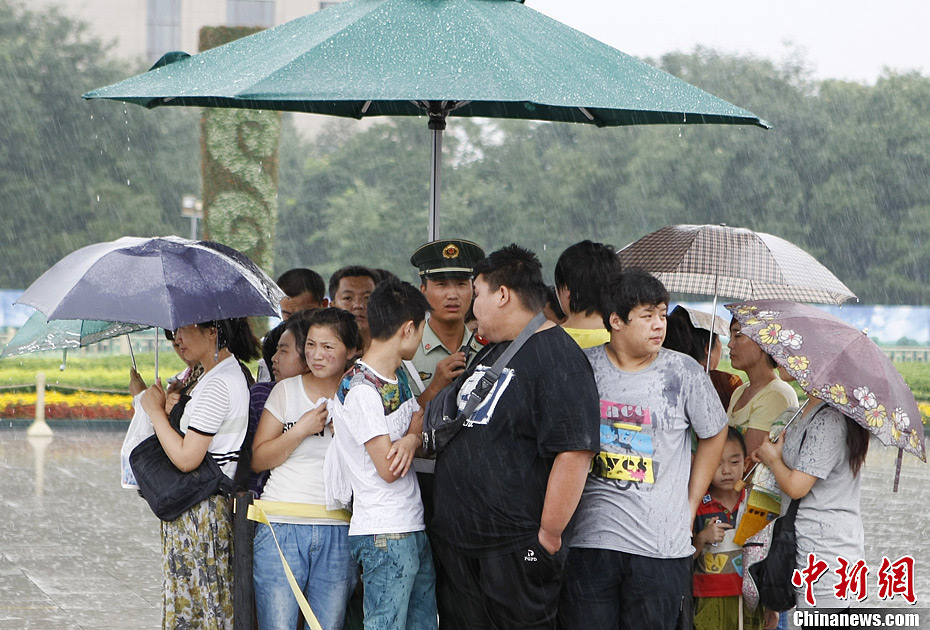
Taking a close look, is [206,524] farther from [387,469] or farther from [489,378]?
[489,378]

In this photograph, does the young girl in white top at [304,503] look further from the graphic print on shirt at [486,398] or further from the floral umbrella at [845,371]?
the floral umbrella at [845,371]

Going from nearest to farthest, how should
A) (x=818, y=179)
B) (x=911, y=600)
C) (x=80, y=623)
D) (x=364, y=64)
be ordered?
(x=364, y=64)
(x=911, y=600)
(x=80, y=623)
(x=818, y=179)

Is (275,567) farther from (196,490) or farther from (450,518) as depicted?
Answer: (450,518)

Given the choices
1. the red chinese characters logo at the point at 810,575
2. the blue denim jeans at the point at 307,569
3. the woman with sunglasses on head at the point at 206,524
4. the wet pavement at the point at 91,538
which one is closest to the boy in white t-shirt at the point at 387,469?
the blue denim jeans at the point at 307,569

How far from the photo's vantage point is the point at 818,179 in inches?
1128

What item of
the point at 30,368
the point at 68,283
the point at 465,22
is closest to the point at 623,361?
the point at 465,22

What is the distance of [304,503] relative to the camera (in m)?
3.66

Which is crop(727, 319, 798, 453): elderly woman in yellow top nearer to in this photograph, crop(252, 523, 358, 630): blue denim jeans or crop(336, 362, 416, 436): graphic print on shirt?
crop(336, 362, 416, 436): graphic print on shirt

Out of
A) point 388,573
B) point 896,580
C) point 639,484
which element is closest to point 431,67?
point 639,484

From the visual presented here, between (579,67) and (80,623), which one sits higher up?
(579,67)

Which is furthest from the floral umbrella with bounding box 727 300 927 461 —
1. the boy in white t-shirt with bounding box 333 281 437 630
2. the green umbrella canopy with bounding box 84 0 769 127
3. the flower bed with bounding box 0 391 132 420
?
the flower bed with bounding box 0 391 132 420

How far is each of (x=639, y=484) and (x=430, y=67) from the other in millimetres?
1475

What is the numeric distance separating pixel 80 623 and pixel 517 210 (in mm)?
24753

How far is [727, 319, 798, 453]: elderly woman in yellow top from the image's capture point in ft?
14.5
